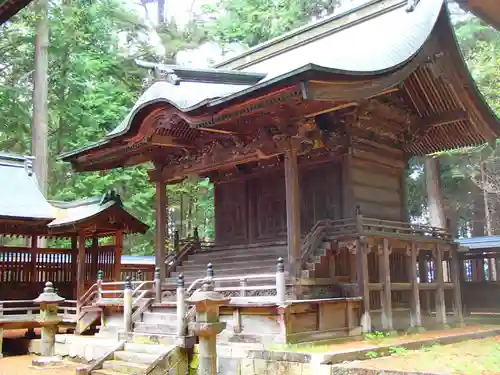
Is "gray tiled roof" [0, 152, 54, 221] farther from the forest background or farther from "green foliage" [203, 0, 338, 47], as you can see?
"green foliage" [203, 0, 338, 47]

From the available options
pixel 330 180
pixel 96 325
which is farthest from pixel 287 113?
pixel 96 325

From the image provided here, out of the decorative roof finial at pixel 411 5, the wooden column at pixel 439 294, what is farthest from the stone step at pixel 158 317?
the decorative roof finial at pixel 411 5

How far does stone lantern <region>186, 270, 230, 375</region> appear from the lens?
9.49 metres

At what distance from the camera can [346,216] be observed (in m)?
13.5

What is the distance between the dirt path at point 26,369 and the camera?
40.5 feet

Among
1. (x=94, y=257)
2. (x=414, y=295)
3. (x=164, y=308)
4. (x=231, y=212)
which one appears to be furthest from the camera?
(x=94, y=257)

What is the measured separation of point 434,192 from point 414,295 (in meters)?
11.0

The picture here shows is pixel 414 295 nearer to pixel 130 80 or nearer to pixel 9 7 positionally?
pixel 9 7

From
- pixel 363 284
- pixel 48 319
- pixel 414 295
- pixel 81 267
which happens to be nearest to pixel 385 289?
pixel 363 284

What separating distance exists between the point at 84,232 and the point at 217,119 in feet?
22.8

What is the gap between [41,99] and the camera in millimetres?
22422

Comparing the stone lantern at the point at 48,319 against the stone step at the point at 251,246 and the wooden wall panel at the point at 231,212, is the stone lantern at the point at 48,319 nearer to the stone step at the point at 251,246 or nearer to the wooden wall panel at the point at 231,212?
the stone step at the point at 251,246

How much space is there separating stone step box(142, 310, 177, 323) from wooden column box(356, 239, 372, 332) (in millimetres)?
3891

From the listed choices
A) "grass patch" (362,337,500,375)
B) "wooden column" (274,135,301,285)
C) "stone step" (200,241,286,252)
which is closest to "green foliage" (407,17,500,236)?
"stone step" (200,241,286,252)
